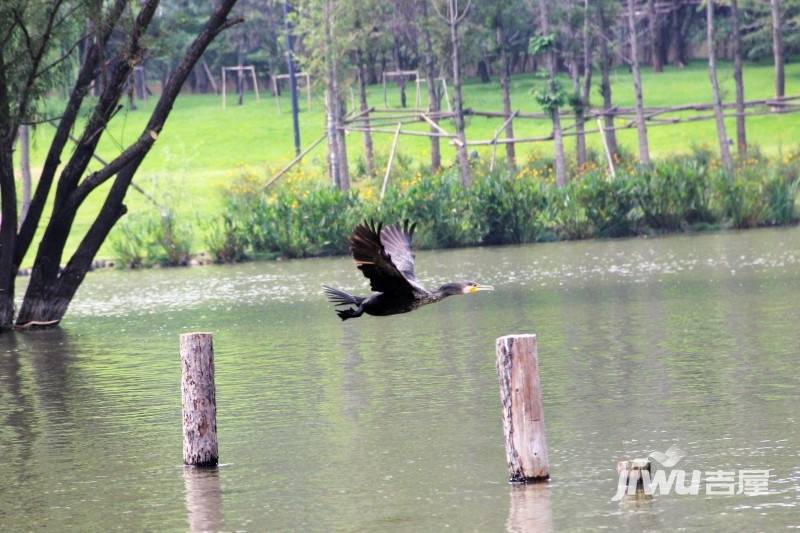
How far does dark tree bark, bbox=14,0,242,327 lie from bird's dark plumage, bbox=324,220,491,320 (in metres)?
12.3

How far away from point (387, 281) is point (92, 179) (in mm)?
14895

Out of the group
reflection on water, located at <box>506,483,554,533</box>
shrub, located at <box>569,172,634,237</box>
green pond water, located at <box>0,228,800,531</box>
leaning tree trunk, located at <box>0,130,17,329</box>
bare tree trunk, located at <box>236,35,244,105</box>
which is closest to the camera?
reflection on water, located at <box>506,483,554,533</box>

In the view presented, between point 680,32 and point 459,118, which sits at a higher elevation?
point 680,32

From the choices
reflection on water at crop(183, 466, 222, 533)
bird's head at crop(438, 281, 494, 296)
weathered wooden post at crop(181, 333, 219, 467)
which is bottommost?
reflection on water at crop(183, 466, 222, 533)

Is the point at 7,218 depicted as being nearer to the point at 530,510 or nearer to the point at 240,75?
the point at 530,510

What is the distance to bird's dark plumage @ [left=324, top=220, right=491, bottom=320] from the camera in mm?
13383

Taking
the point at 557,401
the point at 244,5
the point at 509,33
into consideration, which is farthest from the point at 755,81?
the point at 557,401

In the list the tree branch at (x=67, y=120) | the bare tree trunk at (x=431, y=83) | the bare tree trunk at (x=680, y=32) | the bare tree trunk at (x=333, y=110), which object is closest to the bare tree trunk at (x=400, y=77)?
the bare tree trunk at (x=431, y=83)

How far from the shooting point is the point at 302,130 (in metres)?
68.8

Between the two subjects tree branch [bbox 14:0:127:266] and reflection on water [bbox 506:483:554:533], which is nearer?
reflection on water [bbox 506:483:554:533]

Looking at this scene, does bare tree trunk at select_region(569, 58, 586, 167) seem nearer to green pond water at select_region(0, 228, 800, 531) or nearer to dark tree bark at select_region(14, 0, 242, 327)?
green pond water at select_region(0, 228, 800, 531)

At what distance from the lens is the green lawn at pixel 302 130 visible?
188ft

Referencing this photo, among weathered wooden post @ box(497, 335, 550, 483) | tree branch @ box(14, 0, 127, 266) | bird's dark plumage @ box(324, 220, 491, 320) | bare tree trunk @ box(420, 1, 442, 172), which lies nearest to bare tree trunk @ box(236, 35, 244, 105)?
bare tree trunk @ box(420, 1, 442, 172)

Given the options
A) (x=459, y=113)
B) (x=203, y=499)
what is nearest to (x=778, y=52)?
(x=459, y=113)
